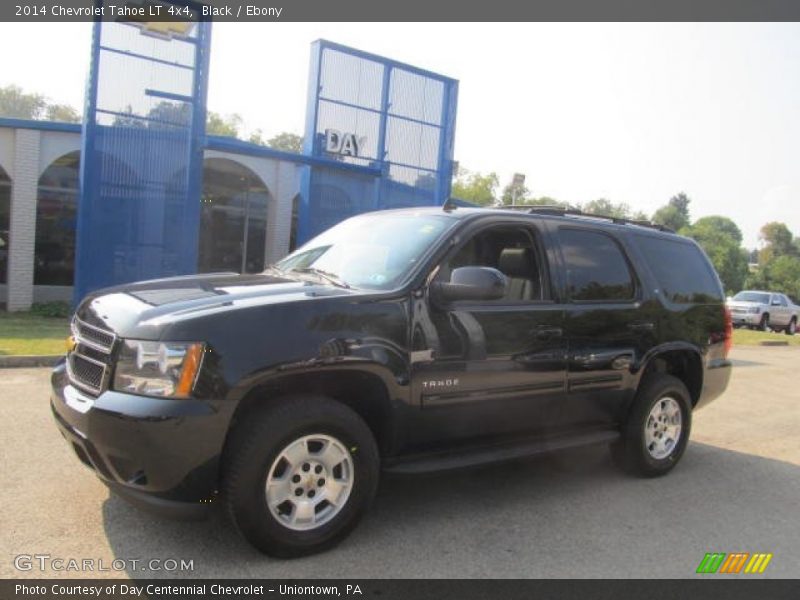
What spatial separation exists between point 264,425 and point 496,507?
6.17ft

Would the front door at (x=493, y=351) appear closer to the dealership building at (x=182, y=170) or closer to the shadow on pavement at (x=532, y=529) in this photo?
the shadow on pavement at (x=532, y=529)

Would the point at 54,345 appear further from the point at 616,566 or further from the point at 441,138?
the point at 441,138

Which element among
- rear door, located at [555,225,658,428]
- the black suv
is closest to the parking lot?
the black suv

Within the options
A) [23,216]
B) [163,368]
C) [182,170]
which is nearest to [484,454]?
[163,368]

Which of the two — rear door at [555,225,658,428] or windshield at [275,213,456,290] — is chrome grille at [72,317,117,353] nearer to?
windshield at [275,213,456,290]

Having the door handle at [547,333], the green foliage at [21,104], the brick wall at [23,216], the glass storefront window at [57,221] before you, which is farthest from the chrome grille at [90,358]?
the green foliage at [21,104]

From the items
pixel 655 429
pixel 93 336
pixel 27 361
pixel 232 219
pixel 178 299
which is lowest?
pixel 27 361

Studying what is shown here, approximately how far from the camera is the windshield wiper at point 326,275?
4.14 m

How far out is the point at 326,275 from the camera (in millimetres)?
4375

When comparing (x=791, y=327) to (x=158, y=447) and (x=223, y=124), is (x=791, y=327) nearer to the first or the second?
(x=158, y=447)

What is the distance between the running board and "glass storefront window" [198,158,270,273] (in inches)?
604

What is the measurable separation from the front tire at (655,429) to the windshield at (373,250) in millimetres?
2158

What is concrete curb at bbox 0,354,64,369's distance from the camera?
829 cm

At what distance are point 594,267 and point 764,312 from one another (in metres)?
28.3
